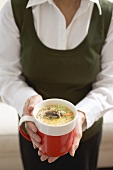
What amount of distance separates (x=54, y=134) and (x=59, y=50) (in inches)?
14.2

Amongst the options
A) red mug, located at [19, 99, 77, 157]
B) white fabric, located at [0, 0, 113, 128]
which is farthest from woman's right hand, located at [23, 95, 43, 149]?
white fabric, located at [0, 0, 113, 128]

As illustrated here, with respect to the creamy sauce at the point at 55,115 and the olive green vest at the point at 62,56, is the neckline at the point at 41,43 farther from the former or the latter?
the creamy sauce at the point at 55,115

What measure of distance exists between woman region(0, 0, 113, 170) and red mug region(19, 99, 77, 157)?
0.51 ft

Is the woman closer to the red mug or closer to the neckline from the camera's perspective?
the neckline

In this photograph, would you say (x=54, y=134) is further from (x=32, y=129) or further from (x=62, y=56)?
(x=62, y=56)

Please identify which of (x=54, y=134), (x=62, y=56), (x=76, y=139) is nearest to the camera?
(x=54, y=134)

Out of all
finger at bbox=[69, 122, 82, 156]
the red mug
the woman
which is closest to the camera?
the red mug

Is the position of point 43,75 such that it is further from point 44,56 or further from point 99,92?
point 99,92

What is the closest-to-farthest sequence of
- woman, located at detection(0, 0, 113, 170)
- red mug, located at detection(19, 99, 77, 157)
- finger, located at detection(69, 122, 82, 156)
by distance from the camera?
red mug, located at detection(19, 99, 77, 157) < finger, located at detection(69, 122, 82, 156) < woman, located at detection(0, 0, 113, 170)

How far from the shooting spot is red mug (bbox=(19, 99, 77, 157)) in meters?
0.85

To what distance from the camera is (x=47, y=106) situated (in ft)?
3.05

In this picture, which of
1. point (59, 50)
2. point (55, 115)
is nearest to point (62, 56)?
point (59, 50)

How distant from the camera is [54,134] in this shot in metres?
0.86

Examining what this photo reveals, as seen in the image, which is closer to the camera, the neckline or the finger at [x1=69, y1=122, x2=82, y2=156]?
the finger at [x1=69, y1=122, x2=82, y2=156]
